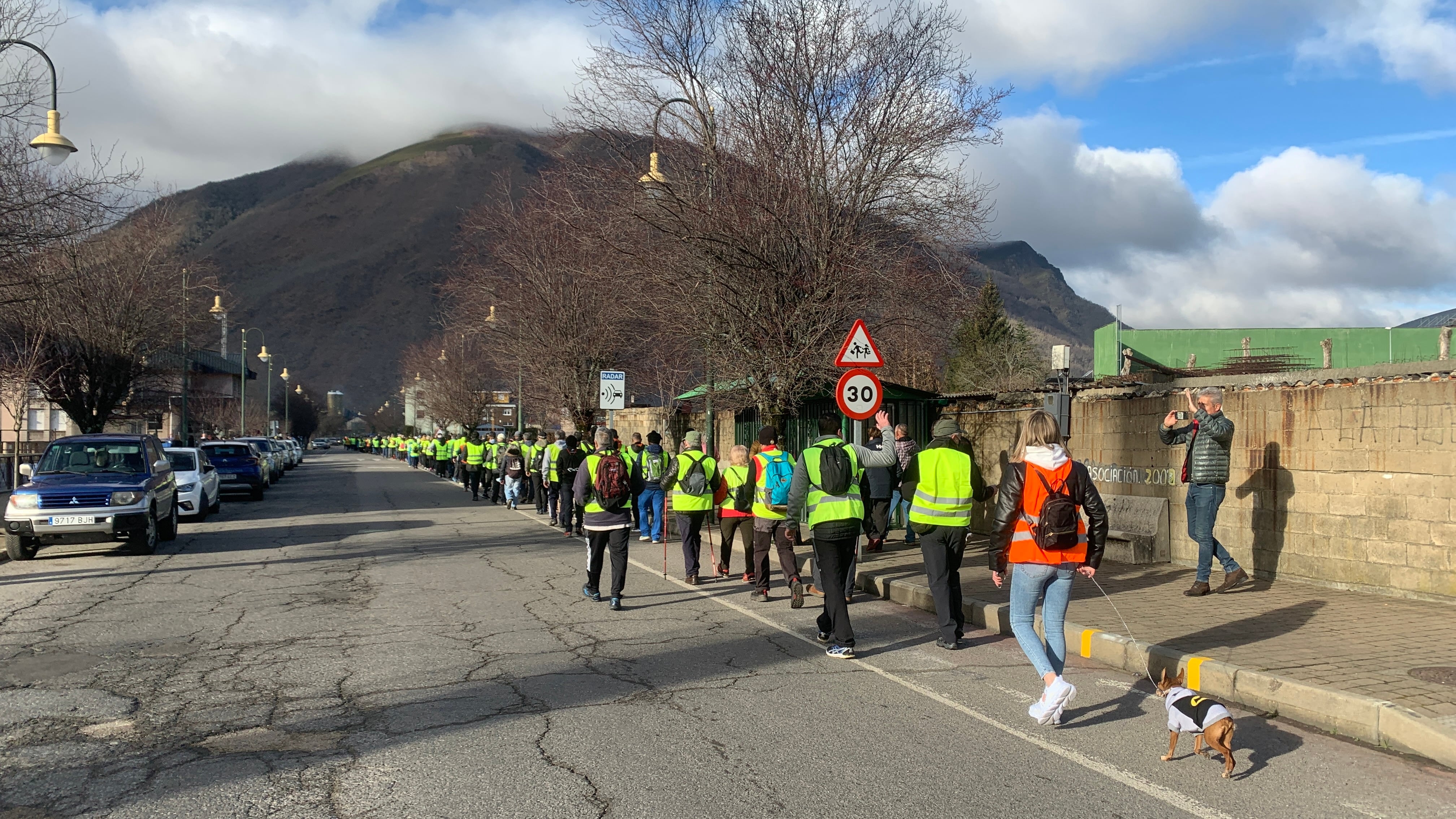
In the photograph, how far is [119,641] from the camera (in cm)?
867

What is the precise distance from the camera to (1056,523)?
20.1 ft

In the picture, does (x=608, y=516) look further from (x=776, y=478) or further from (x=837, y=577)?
(x=837, y=577)

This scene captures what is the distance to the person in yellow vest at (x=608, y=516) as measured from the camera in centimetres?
1035

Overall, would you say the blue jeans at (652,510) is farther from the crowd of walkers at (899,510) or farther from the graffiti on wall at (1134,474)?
the graffiti on wall at (1134,474)

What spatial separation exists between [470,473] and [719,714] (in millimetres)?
26646

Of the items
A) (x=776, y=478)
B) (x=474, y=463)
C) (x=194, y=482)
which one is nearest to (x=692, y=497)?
(x=776, y=478)

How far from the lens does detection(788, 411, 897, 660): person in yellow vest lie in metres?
8.15

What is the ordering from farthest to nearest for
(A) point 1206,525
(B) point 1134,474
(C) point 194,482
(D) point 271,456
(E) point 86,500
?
(D) point 271,456, (C) point 194,482, (E) point 86,500, (B) point 1134,474, (A) point 1206,525

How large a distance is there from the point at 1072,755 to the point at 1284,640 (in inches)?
134

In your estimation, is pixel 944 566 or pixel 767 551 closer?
pixel 944 566

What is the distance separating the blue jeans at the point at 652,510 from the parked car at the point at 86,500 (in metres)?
7.10

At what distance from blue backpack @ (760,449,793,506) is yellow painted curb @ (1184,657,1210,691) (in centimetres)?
451

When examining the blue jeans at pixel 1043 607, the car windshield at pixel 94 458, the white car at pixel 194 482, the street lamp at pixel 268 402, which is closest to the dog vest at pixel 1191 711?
the blue jeans at pixel 1043 607

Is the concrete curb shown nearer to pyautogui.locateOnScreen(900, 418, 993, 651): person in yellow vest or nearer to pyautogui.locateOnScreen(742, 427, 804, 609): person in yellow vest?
pyautogui.locateOnScreen(900, 418, 993, 651): person in yellow vest
